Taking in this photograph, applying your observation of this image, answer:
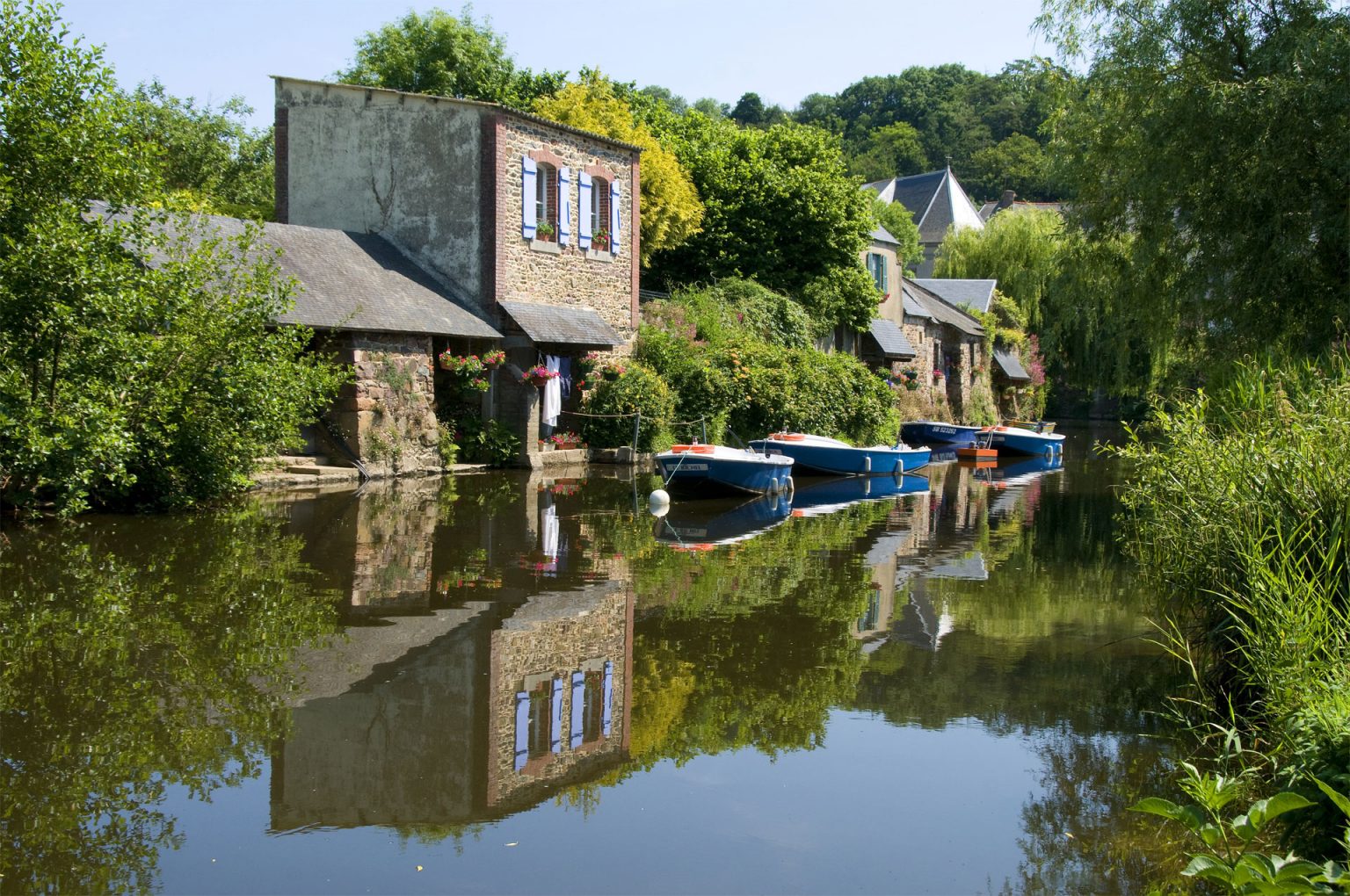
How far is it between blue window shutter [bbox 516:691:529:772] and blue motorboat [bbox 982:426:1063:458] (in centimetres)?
2598

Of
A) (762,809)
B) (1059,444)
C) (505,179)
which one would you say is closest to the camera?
(762,809)

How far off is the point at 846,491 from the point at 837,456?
1.84m

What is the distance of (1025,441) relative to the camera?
104 ft

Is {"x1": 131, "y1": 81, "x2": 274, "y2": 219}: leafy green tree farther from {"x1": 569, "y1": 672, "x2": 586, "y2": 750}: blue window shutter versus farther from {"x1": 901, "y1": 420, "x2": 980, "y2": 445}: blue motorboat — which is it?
{"x1": 569, "y1": 672, "x2": 586, "y2": 750}: blue window shutter

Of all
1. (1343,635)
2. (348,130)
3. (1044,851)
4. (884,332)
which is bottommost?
(1044,851)

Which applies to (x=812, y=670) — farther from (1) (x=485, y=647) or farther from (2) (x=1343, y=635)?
(2) (x=1343, y=635)

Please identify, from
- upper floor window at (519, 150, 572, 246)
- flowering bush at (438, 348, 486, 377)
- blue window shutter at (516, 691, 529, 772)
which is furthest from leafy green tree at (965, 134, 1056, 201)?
blue window shutter at (516, 691, 529, 772)

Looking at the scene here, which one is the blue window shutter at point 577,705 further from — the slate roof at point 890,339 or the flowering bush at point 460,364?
the slate roof at point 890,339

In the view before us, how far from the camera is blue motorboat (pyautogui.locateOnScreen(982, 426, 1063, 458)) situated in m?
31.1

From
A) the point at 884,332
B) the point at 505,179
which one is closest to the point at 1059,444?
the point at 884,332

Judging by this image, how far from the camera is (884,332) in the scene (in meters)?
37.0

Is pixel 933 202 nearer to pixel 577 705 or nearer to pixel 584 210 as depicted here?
pixel 584 210

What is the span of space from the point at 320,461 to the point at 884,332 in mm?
21552

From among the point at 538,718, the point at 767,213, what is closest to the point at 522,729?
the point at 538,718
